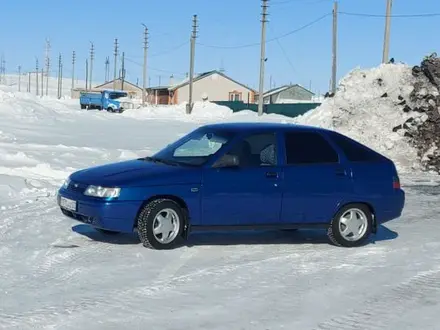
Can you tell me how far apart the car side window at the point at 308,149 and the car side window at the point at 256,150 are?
0.19m

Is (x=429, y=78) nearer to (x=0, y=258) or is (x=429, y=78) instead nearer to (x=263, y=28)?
(x=0, y=258)

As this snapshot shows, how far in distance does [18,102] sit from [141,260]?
32.1 metres

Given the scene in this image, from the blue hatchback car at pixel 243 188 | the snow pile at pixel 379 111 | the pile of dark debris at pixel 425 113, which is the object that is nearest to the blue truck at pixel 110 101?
the snow pile at pixel 379 111

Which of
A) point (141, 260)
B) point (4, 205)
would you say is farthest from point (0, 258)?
point (4, 205)

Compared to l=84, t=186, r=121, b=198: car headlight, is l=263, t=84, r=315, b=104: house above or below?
above

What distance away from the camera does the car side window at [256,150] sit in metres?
8.13

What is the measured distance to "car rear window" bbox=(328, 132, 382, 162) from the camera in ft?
28.5

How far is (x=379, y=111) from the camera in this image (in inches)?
776

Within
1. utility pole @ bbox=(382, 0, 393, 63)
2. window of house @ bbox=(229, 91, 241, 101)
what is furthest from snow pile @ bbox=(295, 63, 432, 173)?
window of house @ bbox=(229, 91, 241, 101)

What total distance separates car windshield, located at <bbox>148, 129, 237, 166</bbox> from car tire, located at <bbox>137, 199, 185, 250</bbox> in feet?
2.08

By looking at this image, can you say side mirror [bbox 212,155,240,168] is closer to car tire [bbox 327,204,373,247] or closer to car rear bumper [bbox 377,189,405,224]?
car tire [bbox 327,204,373,247]

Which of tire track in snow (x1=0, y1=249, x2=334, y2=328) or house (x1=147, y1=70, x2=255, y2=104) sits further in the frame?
house (x1=147, y1=70, x2=255, y2=104)

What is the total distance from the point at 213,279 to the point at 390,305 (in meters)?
1.64

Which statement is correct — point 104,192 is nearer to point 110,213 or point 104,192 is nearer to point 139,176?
point 110,213
